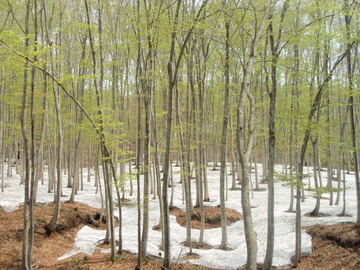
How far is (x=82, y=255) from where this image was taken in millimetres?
8344

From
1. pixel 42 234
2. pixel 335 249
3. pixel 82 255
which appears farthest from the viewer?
pixel 42 234

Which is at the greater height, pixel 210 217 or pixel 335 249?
pixel 335 249

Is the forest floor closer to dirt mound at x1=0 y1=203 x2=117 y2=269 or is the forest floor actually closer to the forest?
dirt mound at x1=0 y1=203 x2=117 y2=269

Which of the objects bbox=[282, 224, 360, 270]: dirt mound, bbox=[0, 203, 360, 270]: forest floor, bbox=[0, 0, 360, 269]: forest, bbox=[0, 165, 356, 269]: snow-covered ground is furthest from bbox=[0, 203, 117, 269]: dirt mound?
bbox=[282, 224, 360, 270]: dirt mound

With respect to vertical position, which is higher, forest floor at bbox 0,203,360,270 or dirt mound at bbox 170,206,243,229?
forest floor at bbox 0,203,360,270

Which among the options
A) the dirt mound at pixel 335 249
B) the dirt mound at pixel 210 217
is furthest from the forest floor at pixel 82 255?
the dirt mound at pixel 210 217

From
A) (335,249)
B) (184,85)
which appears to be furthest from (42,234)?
(335,249)

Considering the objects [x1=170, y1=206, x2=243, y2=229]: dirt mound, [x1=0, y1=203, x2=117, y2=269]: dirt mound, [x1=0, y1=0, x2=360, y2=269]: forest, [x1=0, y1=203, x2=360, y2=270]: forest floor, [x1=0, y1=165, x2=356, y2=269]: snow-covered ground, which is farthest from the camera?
[x1=170, y1=206, x2=243, y2=229]: dirt mound

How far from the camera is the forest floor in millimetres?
7227

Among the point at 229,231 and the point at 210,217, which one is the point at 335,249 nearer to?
the point at 229,231

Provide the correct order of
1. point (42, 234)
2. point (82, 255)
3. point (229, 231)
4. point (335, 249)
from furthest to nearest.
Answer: point (229, 231) < point (42, 234) < point (82, 255) < point (335, 249)

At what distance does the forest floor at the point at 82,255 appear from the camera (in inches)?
285

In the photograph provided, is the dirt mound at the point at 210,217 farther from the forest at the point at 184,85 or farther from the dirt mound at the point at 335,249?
the dirt mound at the point at 335,249

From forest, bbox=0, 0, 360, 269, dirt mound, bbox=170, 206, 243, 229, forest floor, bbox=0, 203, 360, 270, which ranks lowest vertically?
dirt mound, bbox=170, 206, 243, 229
